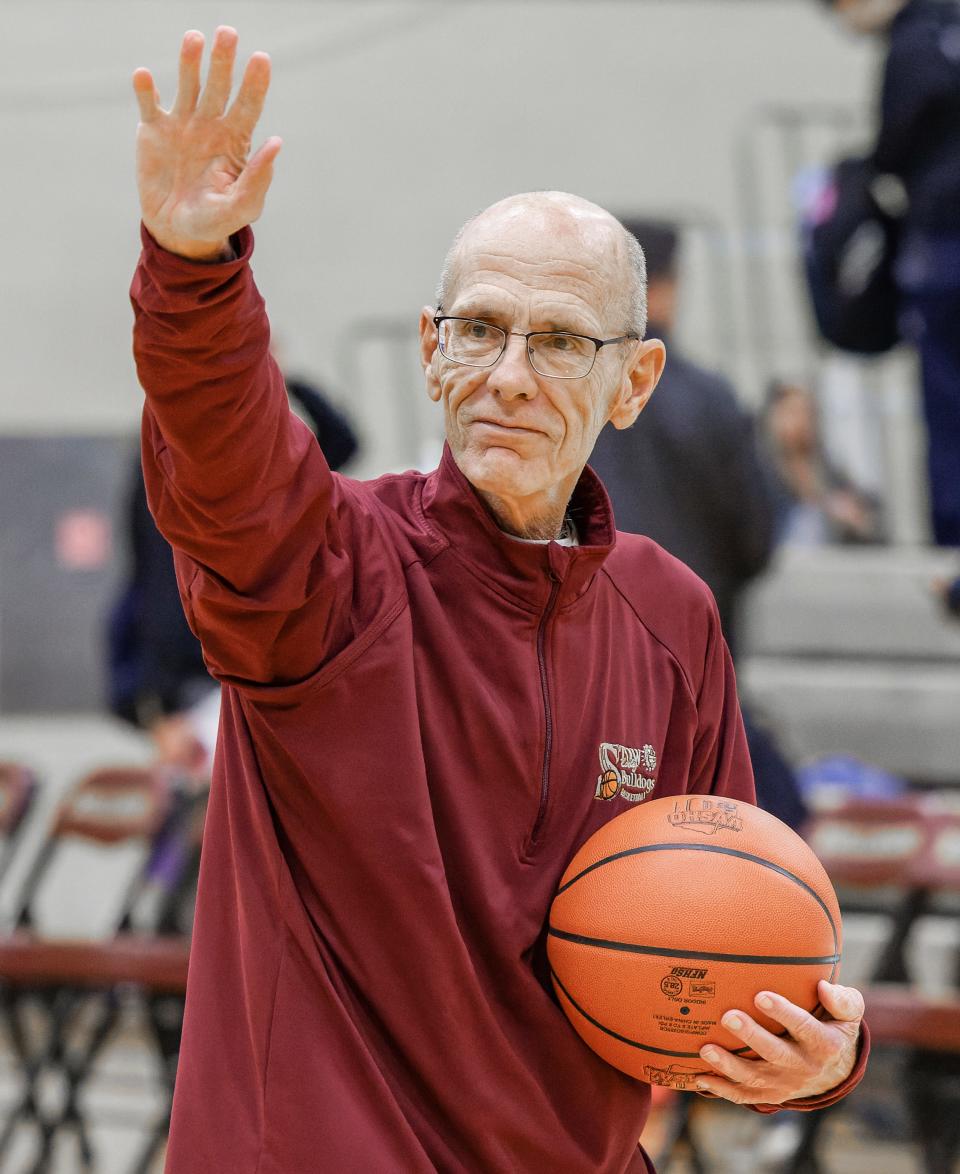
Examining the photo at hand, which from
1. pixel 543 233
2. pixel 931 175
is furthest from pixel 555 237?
pixel 931 175

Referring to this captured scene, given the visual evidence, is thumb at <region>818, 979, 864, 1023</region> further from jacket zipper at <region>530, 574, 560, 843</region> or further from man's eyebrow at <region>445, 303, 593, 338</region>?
man's eyebrow at <region>445, 303, 593, 338</region>

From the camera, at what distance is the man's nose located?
78.1 inches

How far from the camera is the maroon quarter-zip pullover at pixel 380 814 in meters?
1.80

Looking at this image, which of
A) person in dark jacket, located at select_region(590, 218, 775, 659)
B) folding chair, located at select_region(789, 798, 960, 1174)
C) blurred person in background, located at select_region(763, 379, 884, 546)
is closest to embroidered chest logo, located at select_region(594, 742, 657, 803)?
folding chair, located at select_region(789, 798, 960, 1174)

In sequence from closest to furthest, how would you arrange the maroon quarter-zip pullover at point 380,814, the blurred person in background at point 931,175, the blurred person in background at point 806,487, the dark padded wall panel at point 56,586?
1. the maroon quarter-zip pullover at point 380,814
2. the blurred person in background at point 931,175
3. the blurred person in background at point 806,487
4. the dark padded wall panel at point 56,586

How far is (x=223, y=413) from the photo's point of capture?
5.54 ft

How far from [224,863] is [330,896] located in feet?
0.45

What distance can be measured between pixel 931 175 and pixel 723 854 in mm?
3623

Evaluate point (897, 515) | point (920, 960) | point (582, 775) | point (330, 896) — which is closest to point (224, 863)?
point (330, 896)

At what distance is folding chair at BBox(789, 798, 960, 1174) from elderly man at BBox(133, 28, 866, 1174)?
2387 mm

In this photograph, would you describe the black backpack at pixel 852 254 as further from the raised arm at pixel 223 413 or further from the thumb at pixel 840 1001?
the raised arm at pixel 223 413

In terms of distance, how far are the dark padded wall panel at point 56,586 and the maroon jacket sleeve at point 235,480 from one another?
773 cm

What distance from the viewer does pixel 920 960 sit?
629cm

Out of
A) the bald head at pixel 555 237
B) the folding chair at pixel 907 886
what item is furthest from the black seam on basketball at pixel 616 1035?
the folding chair at pixel 907 886
